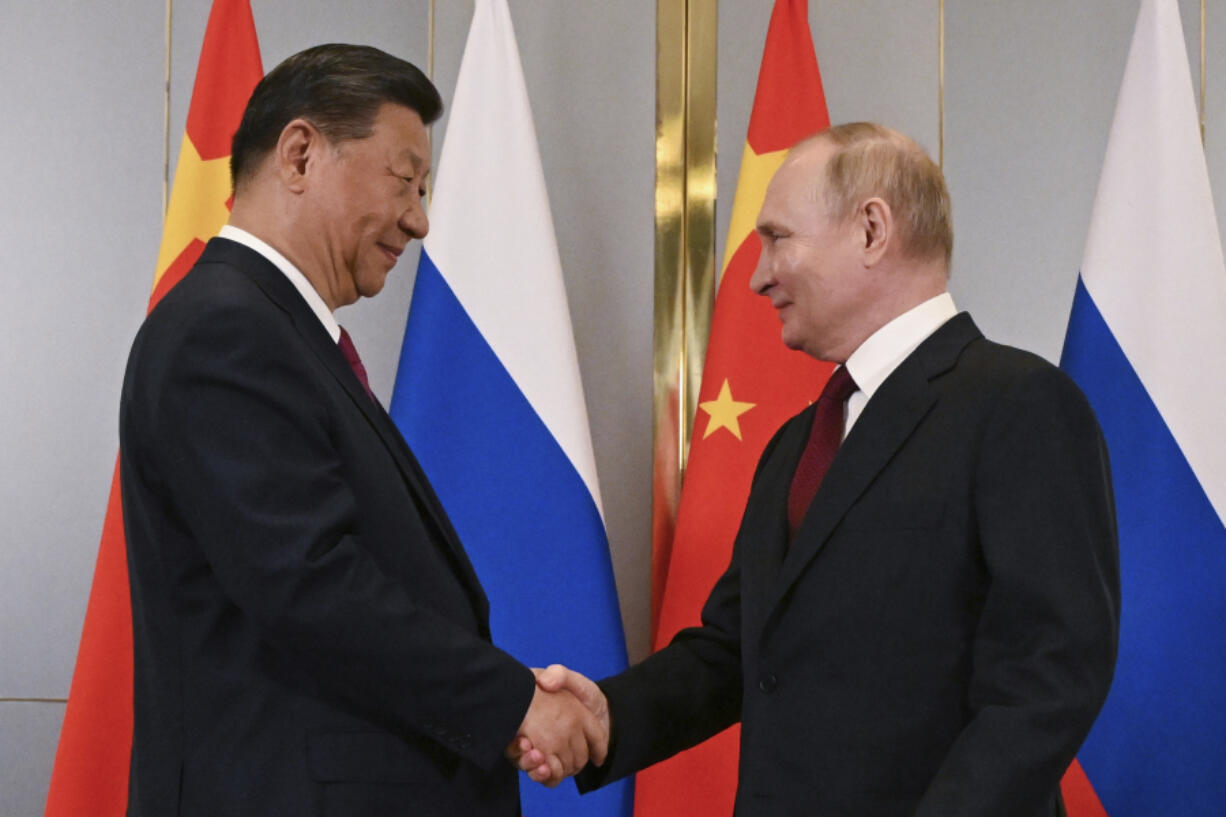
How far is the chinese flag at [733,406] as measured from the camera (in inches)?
101

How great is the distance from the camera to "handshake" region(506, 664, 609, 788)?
1.62 m

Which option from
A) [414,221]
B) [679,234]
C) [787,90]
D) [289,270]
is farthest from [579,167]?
[289,270]

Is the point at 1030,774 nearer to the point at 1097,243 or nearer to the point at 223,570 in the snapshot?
the point at 223,570

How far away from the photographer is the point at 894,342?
1.61 meters

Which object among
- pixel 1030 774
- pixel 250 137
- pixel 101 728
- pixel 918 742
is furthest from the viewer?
pixel 101 728

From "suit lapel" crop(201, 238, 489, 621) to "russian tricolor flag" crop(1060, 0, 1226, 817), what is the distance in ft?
4.78

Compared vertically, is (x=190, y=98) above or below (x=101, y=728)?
above

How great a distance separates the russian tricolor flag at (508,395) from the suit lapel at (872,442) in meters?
1.07

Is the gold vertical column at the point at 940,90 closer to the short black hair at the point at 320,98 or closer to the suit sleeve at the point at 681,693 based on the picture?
the suit sleeve at the point at 681,693

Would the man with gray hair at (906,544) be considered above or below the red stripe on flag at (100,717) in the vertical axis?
above

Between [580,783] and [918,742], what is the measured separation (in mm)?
586

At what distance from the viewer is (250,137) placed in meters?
1.65

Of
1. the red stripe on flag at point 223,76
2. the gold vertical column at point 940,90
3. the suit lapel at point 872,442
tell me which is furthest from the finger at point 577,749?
the gold vertical column at point 940,90

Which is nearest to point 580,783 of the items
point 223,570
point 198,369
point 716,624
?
point 716,624
